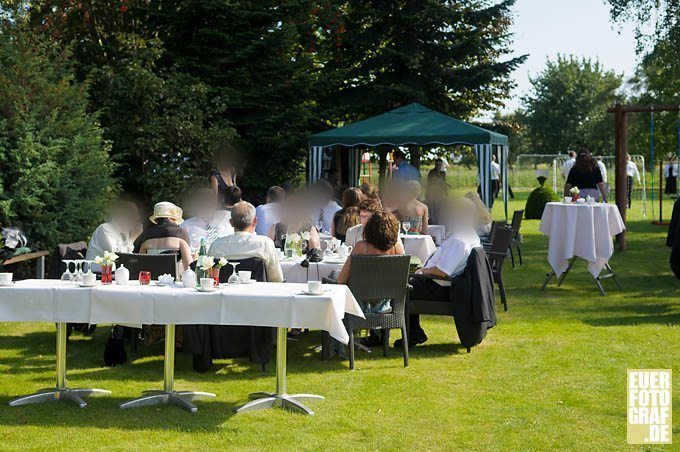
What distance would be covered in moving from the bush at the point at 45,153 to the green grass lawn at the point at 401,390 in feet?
9.76

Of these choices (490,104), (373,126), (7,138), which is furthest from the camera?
(490,104)

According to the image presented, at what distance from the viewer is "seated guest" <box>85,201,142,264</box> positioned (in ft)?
29.4

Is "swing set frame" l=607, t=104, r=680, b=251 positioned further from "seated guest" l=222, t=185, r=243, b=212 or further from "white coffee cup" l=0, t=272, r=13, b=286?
"white coffee cup" l=0, t=272, r=13, b=286

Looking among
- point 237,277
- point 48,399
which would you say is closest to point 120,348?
point 48,399

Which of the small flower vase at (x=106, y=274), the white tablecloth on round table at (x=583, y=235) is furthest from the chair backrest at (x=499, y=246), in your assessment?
the small flower vase at (x=106, y=274)

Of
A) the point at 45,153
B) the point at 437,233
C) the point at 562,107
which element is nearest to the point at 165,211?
the point at 45,153

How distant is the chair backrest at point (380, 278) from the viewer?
303 inches

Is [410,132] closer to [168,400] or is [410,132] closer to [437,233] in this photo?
[437,233]

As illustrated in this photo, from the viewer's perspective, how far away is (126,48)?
19641 millimetres

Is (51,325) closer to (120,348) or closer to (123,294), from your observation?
(120,348)

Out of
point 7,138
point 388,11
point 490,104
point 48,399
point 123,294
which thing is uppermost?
point 388,11

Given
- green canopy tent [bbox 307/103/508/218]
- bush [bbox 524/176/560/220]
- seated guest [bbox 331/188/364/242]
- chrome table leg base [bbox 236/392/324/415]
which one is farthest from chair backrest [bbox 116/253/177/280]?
bush [bbox 524/176/560/220]

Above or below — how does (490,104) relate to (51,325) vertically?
above

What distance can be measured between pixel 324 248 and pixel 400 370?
258 cm
